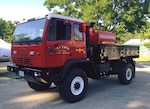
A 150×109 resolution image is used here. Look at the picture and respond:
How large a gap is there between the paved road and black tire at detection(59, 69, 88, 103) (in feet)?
0.63

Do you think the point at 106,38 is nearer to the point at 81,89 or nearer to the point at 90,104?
the point at 81,89

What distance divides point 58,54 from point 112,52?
2.98 metres

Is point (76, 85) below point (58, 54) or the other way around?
below

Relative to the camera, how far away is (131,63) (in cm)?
1023

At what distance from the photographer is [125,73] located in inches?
374

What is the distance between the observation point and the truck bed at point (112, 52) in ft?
26.9

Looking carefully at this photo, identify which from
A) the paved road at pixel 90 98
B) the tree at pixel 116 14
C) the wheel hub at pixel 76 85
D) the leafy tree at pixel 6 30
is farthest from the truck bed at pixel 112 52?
the leafy tree at pixel 6 30

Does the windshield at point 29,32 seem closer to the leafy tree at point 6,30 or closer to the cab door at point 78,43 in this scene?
the cab door at point 78,43

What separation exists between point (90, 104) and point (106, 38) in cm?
332

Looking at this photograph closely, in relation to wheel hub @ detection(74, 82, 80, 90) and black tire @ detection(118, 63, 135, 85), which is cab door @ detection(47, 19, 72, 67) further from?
black tire @ detection(118, 63, 135, 85)

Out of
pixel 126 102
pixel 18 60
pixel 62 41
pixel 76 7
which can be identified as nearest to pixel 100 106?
pixel 126 102

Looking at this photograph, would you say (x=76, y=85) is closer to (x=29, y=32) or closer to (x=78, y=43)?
(x=78, y=43)

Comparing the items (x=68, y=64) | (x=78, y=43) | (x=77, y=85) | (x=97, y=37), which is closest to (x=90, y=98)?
(x=77, y=85)

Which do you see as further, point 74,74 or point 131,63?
point 131,63
